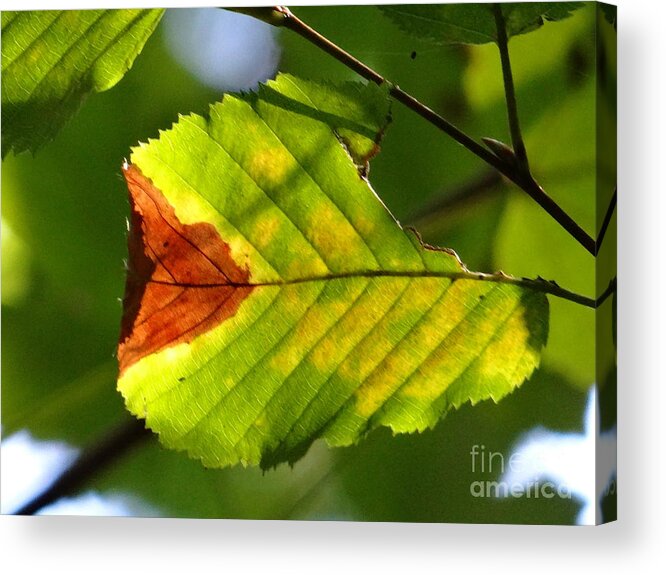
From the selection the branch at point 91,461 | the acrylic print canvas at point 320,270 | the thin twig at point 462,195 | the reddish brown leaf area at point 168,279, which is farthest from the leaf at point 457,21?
the branch at point 91,461

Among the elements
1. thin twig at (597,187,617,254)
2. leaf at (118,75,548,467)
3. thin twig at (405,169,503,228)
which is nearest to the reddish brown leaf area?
leaf at (118,75,548,467)

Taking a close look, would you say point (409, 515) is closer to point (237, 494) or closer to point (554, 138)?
point (237, 494)

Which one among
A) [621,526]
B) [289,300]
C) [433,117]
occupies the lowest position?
[621,526]

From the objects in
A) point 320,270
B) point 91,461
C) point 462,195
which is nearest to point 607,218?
point 462,195

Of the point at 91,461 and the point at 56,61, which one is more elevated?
the point at 56,61

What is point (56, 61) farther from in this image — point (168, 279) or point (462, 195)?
point (462, 195)

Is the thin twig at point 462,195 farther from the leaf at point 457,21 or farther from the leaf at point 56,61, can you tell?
the leaf at point 56,61

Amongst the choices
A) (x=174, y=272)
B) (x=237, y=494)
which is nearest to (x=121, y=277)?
(x=174, y=272)

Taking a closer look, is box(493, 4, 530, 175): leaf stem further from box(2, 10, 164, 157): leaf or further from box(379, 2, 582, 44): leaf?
box(2, 10, 164, 157): leaf
